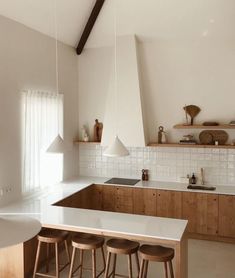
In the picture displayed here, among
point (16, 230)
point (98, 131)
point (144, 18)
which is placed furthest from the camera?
point (98, 131)

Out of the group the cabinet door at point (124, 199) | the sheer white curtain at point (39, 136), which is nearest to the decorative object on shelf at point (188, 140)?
the cabinet door at point (124, 199)

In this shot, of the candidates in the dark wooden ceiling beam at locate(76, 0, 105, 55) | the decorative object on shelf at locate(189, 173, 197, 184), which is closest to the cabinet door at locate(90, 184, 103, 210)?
the decorative object on shelf at locate(189, 173, 197, 184)

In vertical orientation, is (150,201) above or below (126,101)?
below

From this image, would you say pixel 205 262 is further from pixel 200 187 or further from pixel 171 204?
pixel 200 187

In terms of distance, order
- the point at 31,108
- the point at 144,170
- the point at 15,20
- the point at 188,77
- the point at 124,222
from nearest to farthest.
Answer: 1. the point at 124,222
2. the point at 15,20
3. the point at 31,108
4. the point at 188,77
5. the point at 144,170

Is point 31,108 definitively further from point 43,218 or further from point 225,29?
point 225,29

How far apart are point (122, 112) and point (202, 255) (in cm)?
263

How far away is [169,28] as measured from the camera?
5.25 metres

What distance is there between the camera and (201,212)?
4.91m

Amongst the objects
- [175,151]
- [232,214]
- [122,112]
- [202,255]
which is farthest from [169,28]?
[202,255]

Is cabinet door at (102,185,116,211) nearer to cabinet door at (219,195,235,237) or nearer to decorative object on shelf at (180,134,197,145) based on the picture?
decorative object on shelf at (180,134,197,145)

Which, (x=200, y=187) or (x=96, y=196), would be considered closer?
(x=200, y=187)

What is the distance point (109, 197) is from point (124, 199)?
277mm

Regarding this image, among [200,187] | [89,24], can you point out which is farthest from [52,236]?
[89,24]
